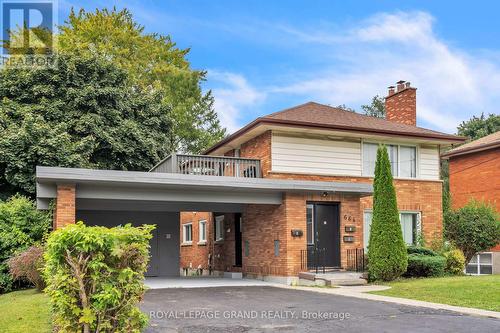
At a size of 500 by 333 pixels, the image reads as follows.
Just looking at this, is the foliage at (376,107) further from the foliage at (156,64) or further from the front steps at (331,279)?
the front steps at (331,279)

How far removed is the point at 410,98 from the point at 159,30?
20552 millimetres

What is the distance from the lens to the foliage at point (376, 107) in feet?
181

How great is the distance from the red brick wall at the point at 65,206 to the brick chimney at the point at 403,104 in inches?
610

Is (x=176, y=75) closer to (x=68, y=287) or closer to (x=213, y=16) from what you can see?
(x=213, y=16)

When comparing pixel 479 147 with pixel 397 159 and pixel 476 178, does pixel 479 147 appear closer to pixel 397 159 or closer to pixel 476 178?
pixel 476 178

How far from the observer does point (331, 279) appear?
16891mm

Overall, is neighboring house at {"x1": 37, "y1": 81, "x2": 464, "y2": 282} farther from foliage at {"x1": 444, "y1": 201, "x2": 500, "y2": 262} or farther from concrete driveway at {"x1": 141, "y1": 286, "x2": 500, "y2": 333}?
concrete driveway at {"x1": 141, "y1": 286, "x2": 500, "y2": 333}

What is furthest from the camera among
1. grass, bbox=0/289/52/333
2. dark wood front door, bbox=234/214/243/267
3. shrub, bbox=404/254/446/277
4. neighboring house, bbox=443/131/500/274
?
neighboring house, bbox=443/131/500/274

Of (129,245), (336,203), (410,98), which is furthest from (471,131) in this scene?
(129,245)

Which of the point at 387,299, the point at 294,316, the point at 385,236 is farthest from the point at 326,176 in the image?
the point at 294,316

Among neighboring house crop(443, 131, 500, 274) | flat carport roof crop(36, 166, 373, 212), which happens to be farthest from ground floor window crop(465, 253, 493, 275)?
flat carport roof crop(36, 166, 373, 212)

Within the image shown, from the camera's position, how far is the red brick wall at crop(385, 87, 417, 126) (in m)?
24.5

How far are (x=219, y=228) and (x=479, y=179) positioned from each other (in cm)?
1323

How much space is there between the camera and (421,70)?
89.8 feet
